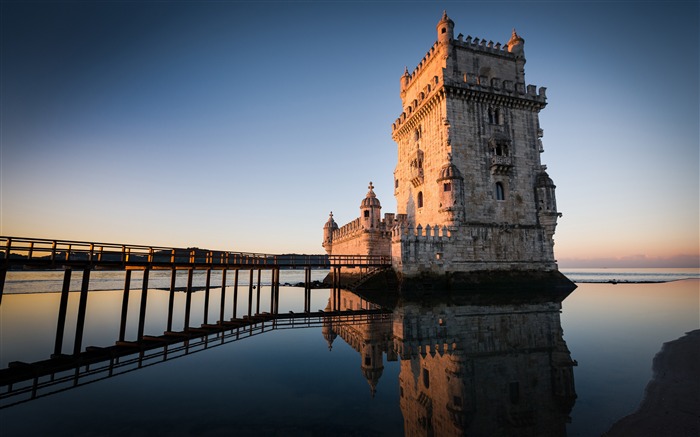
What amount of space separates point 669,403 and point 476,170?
23077mm

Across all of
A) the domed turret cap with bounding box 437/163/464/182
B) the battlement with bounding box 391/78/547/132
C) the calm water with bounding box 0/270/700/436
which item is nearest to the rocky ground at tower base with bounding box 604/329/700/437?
the calm water with bounding box 0/270/700/436

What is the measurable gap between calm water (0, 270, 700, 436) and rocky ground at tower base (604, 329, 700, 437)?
24 centimetres

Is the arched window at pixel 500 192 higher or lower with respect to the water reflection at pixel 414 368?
higher

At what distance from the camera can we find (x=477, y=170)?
27.9 meters

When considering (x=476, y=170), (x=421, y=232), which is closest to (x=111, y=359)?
(x=421, y=232)

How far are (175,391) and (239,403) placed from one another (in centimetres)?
177

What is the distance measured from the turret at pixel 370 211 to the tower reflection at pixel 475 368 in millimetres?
17308

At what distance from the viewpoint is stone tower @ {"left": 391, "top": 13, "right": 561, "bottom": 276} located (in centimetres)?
2636

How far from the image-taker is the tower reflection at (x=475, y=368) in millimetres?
6090

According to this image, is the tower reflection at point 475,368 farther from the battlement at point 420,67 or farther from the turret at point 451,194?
the battlement at point 420,67

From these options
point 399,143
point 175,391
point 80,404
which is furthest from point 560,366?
point 399,143

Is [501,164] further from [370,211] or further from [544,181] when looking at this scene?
[370,211]

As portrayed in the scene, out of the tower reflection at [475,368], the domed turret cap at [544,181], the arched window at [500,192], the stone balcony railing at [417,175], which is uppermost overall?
the stone balcony railing at [417,175]

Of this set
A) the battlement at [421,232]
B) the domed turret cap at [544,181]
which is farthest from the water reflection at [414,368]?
the domed turret cap at [544,181]
